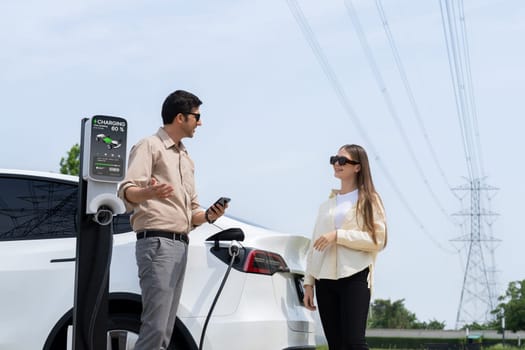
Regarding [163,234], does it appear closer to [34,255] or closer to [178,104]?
[178,104]

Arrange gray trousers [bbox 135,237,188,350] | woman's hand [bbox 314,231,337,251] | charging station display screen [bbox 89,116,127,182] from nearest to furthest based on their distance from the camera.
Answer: charging station display screen [bbox 89,116,127,182]
gray trousers [bbox 135,237,188,350]
woman's hand [bbox 314,231,337,251]

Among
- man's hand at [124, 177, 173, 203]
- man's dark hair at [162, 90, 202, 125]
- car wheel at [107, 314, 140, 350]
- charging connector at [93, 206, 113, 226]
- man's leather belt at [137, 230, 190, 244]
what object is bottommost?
car wheel at [107, 314, 140, 350]

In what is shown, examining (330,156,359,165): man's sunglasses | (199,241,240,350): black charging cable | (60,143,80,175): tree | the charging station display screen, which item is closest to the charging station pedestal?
the charging station display screen

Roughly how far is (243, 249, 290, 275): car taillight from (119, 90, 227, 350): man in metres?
0.37

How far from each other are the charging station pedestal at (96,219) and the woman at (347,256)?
55.4 inches

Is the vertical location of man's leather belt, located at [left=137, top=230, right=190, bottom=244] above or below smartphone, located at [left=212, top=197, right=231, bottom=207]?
below

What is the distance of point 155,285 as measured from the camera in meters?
5.81

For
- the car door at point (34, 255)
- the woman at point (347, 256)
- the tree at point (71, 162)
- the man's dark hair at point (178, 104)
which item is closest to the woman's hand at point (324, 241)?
the woman at point (347, 256)

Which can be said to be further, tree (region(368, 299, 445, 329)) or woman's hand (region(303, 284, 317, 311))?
tree (region(368, 299, 445, 329))

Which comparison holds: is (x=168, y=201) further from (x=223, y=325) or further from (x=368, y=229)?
(x=368, y=229)

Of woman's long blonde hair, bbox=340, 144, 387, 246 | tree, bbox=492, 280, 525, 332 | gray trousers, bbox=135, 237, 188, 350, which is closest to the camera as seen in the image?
gray trousers, bbox=135, 237, 188, 350

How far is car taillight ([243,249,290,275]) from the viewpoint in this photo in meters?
6.20

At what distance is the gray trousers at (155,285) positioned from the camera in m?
5.83

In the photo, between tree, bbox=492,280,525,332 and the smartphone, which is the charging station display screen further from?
tree, bbox=492,280,525,332
